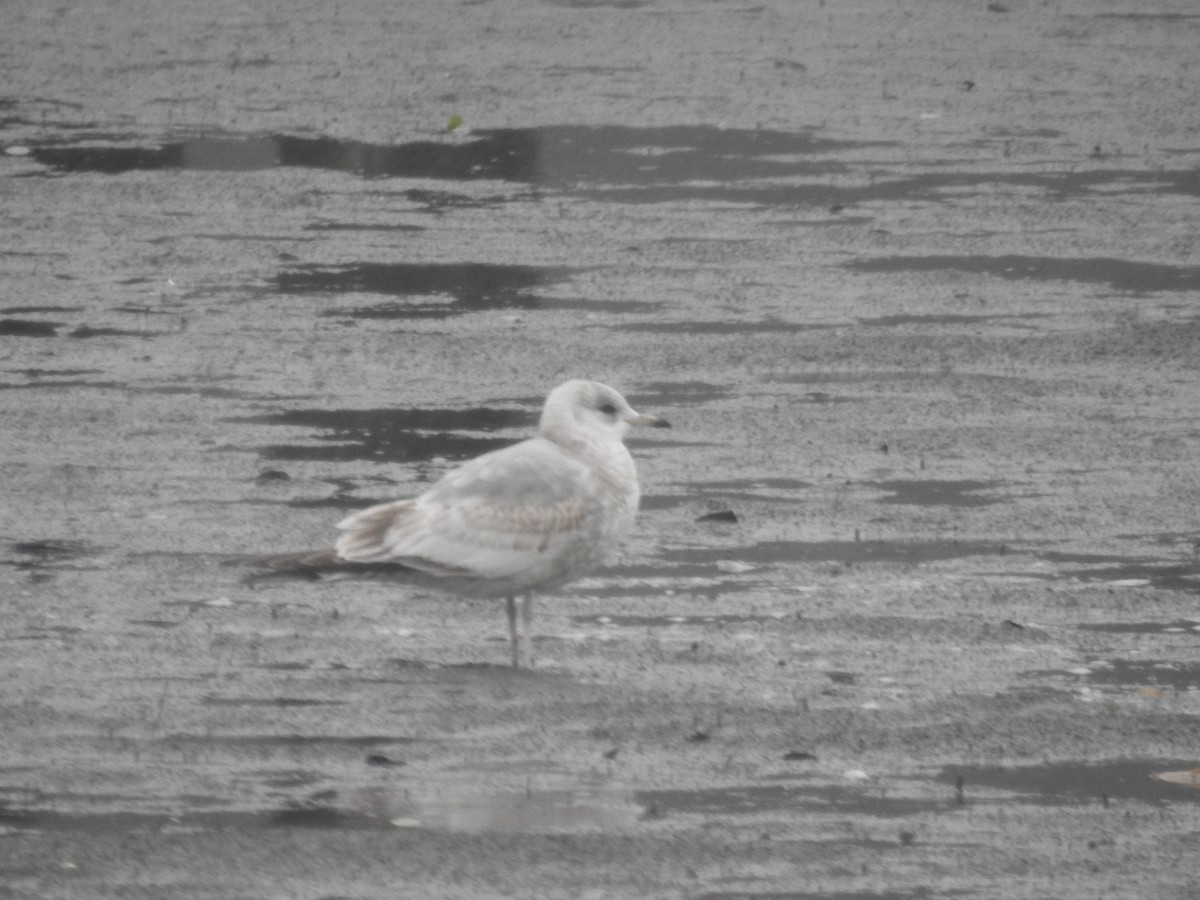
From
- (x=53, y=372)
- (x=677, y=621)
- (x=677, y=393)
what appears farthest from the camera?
(x=53, y=372)

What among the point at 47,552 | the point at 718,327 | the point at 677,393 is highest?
the point at 718,327

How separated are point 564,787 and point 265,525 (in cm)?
276

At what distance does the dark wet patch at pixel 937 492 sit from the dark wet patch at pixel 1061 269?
3282mm

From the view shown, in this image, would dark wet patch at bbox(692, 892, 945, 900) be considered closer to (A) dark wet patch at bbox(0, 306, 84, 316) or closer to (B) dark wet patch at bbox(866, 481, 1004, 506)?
(B) dark wet patch at bbox(866, 481, 1004, 506)

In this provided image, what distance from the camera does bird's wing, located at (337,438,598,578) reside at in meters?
7.31

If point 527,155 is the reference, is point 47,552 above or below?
below

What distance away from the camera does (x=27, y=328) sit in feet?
37.5

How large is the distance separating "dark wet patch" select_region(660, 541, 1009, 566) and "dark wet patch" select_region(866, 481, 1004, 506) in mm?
503

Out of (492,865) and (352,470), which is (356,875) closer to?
(492,865)

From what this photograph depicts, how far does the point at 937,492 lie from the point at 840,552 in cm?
89

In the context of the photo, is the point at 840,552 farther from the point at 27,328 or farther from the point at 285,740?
the point at 27,328

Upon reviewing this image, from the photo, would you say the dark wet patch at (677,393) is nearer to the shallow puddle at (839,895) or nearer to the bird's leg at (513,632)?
the bird's leg at (513,632)

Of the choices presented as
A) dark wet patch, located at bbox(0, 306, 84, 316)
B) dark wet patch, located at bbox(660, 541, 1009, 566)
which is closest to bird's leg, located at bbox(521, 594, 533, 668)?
dark wet patch, located at bbox(660, 541, 1009, 566)

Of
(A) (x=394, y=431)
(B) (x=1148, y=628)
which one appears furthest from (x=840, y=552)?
(A) (x=394, y=431)
